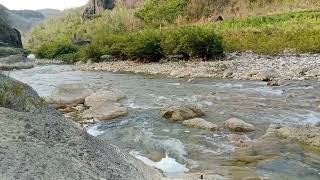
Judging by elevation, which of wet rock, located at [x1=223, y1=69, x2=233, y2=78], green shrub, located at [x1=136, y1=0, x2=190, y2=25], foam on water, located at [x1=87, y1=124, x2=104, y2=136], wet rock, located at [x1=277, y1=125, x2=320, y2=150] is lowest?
wet rock, located at [x1=223, y1=69, x2=233, y2=78]

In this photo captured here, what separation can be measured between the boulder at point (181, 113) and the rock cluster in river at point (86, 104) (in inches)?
59.9

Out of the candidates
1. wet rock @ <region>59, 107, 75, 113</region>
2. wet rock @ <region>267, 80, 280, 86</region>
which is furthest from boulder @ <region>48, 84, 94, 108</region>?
wet rock @ <region>267, 80, 280, 86</region>

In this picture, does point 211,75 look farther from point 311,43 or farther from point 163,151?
point 163,151

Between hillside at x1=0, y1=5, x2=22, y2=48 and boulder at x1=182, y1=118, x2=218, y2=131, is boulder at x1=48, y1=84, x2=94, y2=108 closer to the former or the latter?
boulder at x1=182, y1=118, x2=218, y2=131

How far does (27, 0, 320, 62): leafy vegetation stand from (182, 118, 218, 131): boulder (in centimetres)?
1623

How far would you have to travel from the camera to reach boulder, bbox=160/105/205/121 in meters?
11.9

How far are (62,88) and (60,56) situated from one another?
31.0 metres

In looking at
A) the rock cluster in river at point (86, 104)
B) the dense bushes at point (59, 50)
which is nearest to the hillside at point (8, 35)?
the dense bushes at point (59, 50)

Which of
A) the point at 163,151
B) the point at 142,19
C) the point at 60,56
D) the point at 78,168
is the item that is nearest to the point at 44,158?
the point at 78,168

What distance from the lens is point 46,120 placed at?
6488 mm

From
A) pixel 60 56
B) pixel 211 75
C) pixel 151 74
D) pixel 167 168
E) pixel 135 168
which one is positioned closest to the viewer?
pixel 135 168

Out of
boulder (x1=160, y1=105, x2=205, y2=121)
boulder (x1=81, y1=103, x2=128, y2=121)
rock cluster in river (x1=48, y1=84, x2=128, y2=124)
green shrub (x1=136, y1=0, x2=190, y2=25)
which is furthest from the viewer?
green shrub (x1=136, y1=0, x2=190, y2=25)

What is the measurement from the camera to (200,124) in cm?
1097

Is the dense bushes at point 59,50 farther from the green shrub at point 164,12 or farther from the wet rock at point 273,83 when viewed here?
the wet rock at point 273,83
